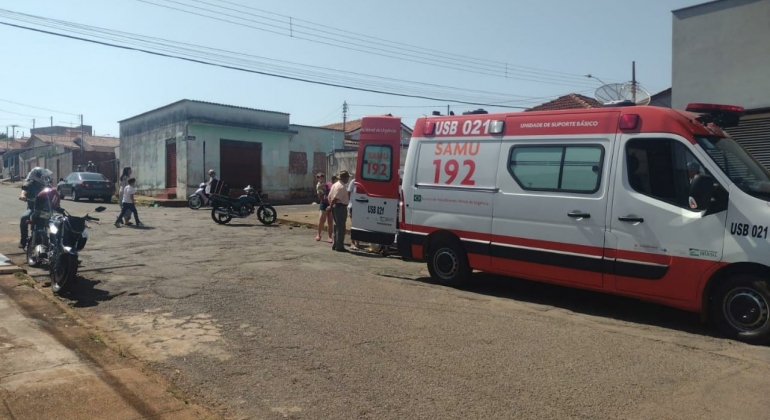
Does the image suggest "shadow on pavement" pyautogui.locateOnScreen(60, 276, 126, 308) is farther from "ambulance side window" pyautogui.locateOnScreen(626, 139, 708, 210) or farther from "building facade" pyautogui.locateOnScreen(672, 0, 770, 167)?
"building facade" pyautogui.locateOnScreen(672, 0, 770, 167)

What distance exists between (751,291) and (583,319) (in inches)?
69.5

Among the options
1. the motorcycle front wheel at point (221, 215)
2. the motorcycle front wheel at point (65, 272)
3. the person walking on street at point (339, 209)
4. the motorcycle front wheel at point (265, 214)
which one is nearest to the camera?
the motorcycle front wheel at point (65, 272)

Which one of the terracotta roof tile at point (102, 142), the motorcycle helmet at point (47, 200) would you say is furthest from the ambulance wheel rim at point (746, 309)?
the terracotta roof tile at point (102, 142)

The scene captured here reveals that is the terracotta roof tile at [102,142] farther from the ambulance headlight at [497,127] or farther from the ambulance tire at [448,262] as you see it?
the ambulance headlight at [497,127]

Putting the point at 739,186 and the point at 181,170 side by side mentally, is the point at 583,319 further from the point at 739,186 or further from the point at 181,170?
the point at 181,170

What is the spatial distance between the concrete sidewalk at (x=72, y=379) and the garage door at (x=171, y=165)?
77.4 ft

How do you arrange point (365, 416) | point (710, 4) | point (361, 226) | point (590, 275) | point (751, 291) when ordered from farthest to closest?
1. point (710, 4)
2. point (361, 226)
3. point (590, 275)
4. point (751, 291)
5. point (365, 416)

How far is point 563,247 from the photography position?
24.2ft

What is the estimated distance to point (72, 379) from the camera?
457 cm

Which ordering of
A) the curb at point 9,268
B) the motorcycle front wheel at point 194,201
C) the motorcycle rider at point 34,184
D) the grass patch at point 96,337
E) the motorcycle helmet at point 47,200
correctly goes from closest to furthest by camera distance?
the grass patch at point 96,337 < the curb at point 9,268 < the motorcycle helmet at point 47,200 < the motorcycle rider at point 34,184 < the motorcycle front wheel at point 194,201

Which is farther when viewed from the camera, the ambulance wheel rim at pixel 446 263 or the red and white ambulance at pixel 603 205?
the ambulance wheel rim at pixel 446 263

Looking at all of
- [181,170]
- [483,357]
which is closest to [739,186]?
[483,357]

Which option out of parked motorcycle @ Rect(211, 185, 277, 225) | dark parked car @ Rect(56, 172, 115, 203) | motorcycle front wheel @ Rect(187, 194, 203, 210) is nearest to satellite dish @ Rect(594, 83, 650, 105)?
parked motorcycle @ Rect(211, 185, 277, 225)

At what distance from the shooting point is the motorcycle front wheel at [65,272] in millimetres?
7387
